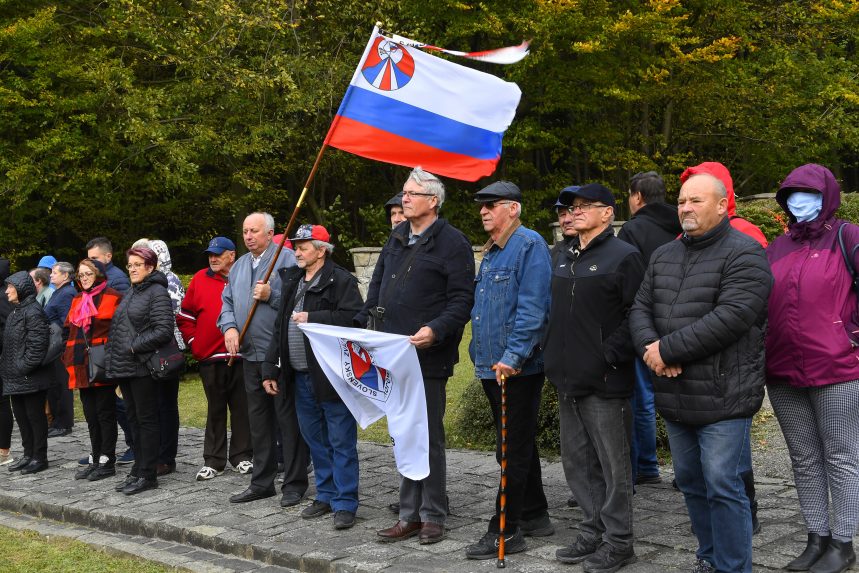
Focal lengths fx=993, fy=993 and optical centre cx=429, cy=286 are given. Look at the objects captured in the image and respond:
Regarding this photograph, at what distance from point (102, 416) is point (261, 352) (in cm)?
209

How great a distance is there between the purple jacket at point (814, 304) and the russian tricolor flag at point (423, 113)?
7.22 ft

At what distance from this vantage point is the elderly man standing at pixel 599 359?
5.57 meters

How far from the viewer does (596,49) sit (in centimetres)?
2036

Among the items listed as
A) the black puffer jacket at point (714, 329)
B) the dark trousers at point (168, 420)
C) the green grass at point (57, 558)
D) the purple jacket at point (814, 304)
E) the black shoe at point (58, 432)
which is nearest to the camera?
the black puffer jacket at point (714, 329)

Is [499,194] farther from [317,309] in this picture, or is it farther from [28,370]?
[28,370]

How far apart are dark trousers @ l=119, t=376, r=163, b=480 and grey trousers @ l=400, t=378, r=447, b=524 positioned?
2930mm

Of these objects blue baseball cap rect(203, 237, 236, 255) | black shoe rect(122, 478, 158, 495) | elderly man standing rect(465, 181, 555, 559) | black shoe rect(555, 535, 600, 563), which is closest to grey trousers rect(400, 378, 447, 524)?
elderly man standing rect(465, 181, 555, 559)

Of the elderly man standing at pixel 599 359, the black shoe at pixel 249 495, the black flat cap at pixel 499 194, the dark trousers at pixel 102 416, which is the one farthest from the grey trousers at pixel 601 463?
the dark trousers at pixel 102 416

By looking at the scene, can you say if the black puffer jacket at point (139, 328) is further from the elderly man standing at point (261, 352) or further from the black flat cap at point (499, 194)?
the black flat cap at point (499, 194)

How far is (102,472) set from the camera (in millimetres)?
9156

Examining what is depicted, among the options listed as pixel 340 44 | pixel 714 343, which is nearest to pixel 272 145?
pixel 340 44

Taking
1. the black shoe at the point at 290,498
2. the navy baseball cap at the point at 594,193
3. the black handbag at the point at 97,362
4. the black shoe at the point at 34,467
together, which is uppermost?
the navy baseball cap at the point at 594,193

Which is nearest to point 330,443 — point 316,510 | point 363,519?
point 316,510

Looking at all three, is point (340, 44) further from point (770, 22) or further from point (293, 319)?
point (293, 319)
